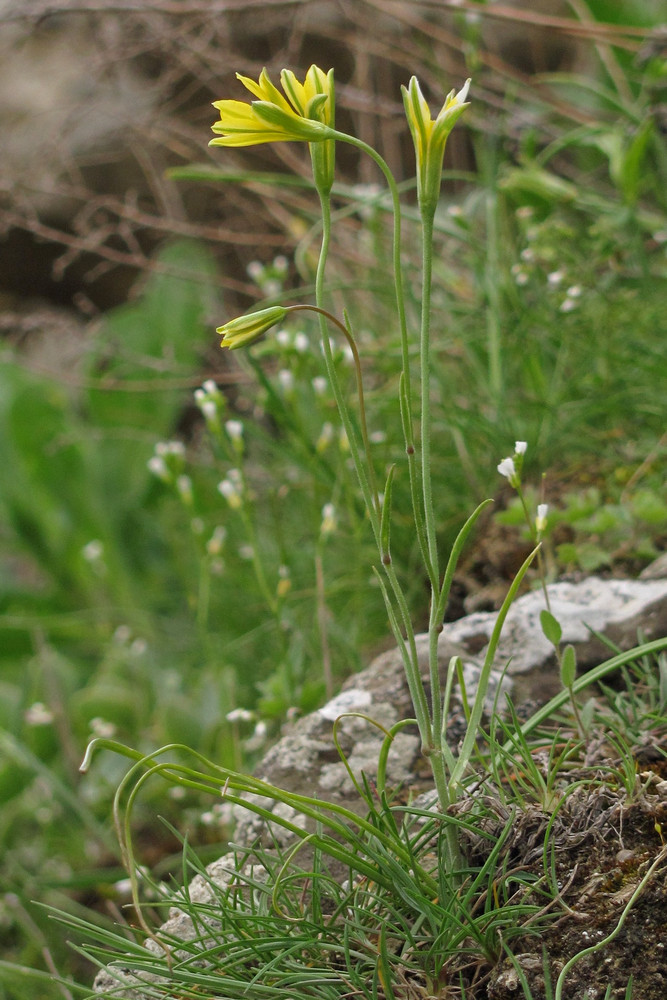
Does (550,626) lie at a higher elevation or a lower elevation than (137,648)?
higher

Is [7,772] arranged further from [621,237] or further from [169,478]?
[621,237]

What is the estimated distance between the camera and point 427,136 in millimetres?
784

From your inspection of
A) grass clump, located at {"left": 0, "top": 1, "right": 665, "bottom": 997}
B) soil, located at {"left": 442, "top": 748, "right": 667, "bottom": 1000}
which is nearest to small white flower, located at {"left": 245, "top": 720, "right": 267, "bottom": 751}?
grass clump, located at {"left": 0, "top": 1, "right": 665, "bottom": 997}

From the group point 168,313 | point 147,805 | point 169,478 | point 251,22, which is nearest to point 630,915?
point 169,478

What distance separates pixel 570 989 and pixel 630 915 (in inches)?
3.5

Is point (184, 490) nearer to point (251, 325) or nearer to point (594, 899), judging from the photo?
point (251, 325)

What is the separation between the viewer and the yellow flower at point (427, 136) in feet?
2.53

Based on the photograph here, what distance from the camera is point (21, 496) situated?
10.2ft

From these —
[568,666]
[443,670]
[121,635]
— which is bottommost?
[121,635]

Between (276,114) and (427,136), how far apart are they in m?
0.15

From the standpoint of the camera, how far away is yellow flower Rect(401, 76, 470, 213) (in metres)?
0.77

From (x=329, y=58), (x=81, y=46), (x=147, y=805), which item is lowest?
(x=147, y=805)

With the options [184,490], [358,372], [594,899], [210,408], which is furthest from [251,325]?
[184,490]

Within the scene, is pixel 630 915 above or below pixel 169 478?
below
